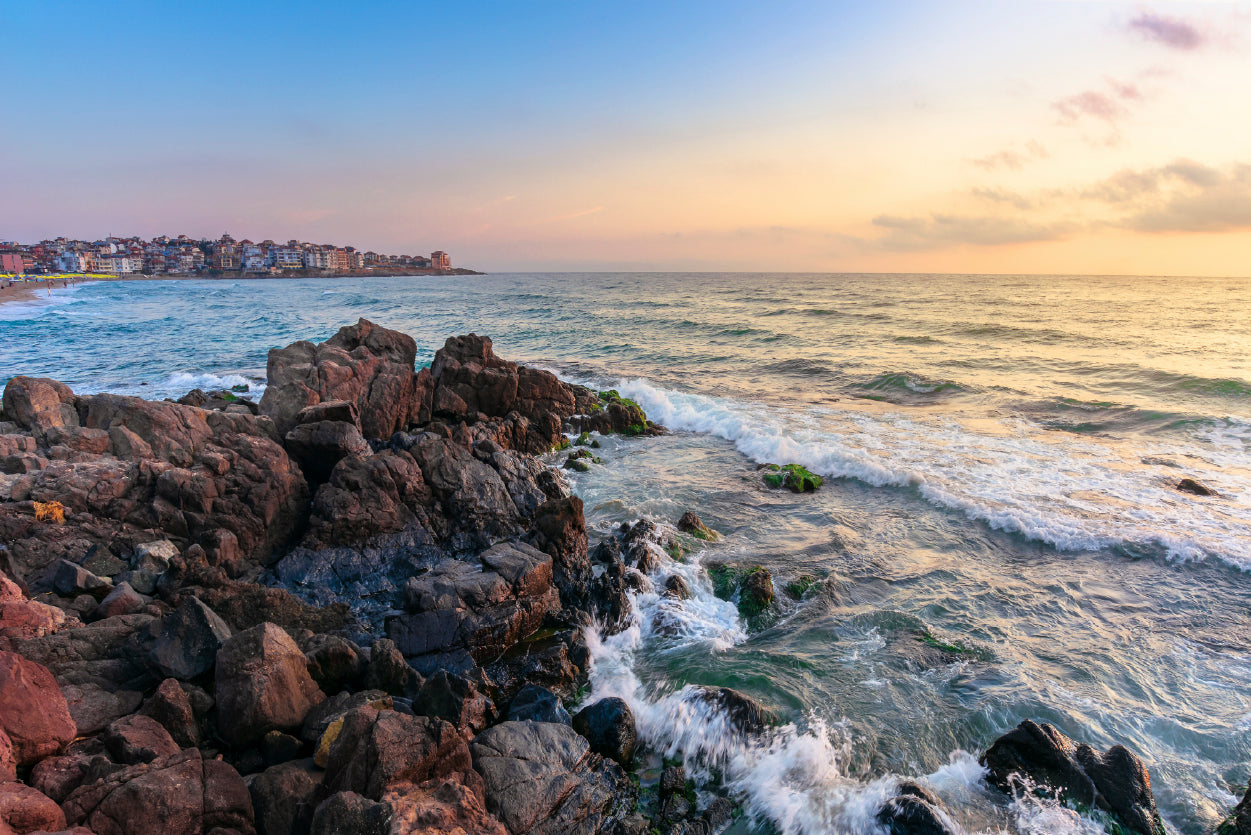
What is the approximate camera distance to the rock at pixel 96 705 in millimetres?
5789

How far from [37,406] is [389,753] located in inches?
434

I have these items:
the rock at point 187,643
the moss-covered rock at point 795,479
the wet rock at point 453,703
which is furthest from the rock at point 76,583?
the moss-covered rock at point 795,479

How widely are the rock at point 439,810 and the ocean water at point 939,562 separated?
2.53 metres

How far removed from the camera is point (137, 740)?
5.33 metres

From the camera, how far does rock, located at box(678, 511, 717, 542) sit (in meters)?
12.2

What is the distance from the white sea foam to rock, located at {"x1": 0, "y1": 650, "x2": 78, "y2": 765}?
563 inches

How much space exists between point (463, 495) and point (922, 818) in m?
8.41

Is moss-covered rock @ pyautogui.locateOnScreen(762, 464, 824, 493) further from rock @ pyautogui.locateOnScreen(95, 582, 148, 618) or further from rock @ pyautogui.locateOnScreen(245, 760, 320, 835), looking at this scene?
rock @ pyautogui.locateOnScreen(95, 582, 148, 618)

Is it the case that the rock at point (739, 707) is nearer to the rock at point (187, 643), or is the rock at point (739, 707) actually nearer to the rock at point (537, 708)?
the rock at point (537, 708)

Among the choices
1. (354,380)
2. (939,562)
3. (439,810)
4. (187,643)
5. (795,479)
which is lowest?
(939,562)

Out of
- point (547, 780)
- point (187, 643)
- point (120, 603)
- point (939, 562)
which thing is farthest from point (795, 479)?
point (120, 603)

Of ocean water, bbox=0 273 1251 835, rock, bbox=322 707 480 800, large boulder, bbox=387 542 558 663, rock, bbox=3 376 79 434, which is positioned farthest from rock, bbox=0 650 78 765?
rock, bbox=3 376 79 434

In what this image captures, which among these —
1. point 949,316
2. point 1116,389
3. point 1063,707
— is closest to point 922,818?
point 1063,707

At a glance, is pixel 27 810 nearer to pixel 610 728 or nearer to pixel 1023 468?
pixel 610 728
